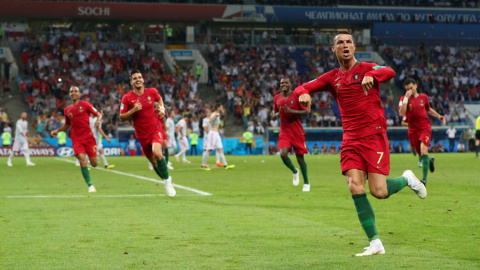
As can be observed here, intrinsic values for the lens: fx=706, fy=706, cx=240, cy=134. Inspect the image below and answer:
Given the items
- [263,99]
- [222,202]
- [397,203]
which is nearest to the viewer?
[397,203]

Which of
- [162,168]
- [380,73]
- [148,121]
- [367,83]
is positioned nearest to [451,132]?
[162,168]

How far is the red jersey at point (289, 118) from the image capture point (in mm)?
16703

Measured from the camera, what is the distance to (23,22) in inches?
2287

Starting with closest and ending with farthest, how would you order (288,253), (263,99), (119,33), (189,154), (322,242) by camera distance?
(288,253), (322,242), (189,154), (263,99), (119,33)

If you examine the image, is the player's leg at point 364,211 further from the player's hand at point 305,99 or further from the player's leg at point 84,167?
the player's leg at point 84,167

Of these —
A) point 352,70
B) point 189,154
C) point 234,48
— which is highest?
point 234,48

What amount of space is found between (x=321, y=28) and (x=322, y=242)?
57787mm

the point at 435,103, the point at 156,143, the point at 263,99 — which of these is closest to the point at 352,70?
the point at 156,143

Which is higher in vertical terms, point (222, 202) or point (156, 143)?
point (156, 143)

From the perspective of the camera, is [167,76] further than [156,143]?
Yes

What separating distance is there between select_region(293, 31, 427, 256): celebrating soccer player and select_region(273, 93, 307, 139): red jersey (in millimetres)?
8407

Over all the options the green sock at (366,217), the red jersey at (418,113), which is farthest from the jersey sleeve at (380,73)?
the red jersey at (418,113)

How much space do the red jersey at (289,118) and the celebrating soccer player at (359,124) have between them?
27.6ft

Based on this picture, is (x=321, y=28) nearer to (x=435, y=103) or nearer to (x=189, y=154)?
(x=435, y=103)
